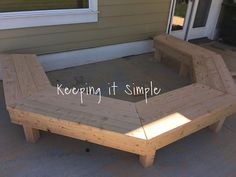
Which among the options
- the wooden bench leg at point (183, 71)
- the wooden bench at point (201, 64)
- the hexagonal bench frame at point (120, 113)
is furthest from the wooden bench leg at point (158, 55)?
the hexagonal bench frame at point (120, 113)

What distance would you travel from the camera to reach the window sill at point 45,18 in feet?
8.61

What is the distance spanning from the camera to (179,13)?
13.4 feet

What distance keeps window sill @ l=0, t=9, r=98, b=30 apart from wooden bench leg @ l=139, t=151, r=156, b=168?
2.00 meters

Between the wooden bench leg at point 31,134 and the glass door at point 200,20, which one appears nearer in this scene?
the wooden bench leg at point 31,134

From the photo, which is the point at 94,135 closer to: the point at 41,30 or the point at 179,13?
the point at 41,30

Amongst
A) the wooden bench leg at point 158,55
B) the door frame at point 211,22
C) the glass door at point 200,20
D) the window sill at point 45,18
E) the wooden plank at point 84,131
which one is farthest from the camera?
the glass door at point 200,20

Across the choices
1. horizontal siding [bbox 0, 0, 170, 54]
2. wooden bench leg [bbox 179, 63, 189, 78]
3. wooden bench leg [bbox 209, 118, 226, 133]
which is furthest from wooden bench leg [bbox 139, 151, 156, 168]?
horizontal siding [bbox 0, 0, 170, 54]

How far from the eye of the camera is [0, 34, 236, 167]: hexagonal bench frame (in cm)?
171

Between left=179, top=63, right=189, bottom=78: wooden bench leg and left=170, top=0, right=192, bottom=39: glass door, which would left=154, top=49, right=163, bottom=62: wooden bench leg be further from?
left=170, top=0, right=192, bottom=39: glass door

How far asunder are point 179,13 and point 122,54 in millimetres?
1350

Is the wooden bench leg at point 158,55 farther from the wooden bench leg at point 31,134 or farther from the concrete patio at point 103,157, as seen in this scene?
the wooden bench leg at point 31,134

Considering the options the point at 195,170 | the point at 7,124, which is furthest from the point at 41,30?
the point at 195,170

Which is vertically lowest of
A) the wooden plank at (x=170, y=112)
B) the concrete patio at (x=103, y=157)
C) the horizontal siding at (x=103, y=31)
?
the concrete patio at (x=103, y=157)

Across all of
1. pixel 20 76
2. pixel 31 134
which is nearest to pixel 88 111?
pixel 31 134
